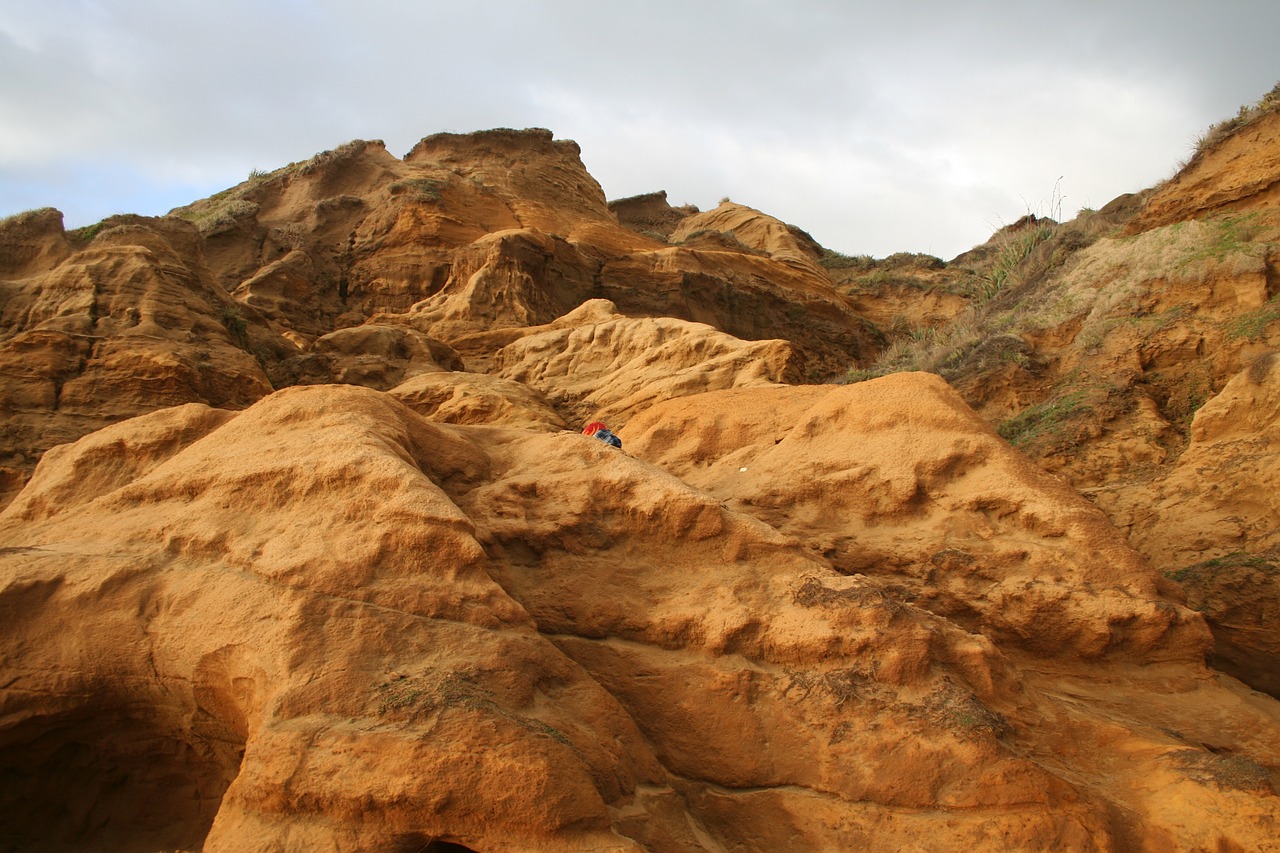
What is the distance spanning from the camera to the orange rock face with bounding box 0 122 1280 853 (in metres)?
2.79

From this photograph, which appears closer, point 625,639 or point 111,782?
point 111,782

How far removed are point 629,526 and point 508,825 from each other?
186cm

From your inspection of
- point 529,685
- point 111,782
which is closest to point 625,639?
point 529,685

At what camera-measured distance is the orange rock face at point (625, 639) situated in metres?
2.79

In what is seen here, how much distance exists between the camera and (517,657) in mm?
3104

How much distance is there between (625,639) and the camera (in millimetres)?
3838

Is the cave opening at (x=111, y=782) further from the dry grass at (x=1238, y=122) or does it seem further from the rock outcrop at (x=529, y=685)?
the dry grass at (x=1238, y=122)

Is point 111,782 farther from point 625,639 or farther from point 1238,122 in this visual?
point 1238,122

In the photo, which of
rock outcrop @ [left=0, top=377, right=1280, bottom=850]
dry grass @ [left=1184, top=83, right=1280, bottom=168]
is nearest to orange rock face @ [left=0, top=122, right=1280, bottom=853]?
rock outcrop @ [left=0, top=377, right=1280, bottom=850]

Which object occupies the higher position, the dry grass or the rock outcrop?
the dry grass

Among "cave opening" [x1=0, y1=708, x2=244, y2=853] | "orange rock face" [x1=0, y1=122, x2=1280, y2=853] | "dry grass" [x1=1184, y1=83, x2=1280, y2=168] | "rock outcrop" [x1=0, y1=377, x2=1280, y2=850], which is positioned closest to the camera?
"rock outcrop" [x1=0, y1=377, x2=1280, y2=850]

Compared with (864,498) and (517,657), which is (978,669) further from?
(517,657)

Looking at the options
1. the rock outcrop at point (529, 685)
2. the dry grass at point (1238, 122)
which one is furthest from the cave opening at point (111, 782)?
the dry grass at point (1238, 122)

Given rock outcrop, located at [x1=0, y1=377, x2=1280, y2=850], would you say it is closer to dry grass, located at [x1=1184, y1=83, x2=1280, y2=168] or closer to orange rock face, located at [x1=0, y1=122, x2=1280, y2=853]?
orange rock face, located at [x1=0, y1=122, x2=1280, y2=853]
